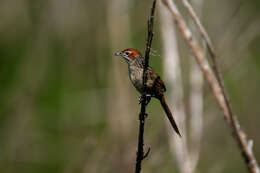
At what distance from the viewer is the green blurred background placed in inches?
164

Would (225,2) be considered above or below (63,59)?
above

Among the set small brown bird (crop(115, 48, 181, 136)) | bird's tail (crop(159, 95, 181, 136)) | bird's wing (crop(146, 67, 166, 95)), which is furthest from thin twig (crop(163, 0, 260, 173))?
bird's wing (crop(146, 67, 166, 95))

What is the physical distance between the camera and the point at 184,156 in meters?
3.23

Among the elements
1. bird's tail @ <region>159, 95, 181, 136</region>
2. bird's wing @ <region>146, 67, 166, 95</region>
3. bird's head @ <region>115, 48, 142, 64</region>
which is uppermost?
bird's head @ <region>115, 48, 142, 64</region>

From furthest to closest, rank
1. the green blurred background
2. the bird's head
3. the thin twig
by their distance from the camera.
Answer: the green blurred background
the bird's head
the thin twig

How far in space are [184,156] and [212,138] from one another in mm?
1987

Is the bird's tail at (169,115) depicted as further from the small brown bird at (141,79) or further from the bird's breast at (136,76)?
the bird's breast at (136,76)

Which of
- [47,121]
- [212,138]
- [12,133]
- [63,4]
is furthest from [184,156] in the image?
[63,4]

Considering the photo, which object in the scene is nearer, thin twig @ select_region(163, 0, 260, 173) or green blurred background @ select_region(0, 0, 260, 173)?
thin twig @ select_region(163, 0, 260, 173)

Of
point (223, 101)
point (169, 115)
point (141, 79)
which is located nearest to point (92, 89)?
point (141, 79)

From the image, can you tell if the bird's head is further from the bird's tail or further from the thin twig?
the thin twig

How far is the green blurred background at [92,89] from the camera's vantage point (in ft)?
13.7

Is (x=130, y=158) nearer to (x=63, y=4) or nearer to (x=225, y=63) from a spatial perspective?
(x=225, y=63)

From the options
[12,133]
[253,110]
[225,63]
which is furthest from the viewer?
[253,110]
